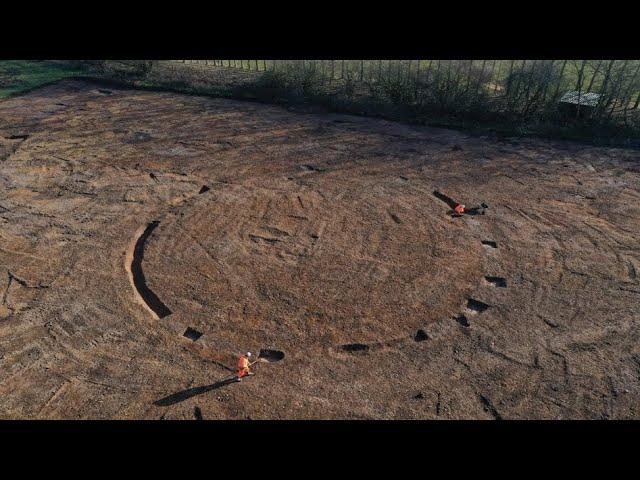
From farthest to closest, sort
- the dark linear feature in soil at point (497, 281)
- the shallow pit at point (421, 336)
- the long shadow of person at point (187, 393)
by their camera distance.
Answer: the dark linear feature in soil at point (497, 281)
the shallow pit at point (421, 336)
the long shadow of person at point (187, 393)

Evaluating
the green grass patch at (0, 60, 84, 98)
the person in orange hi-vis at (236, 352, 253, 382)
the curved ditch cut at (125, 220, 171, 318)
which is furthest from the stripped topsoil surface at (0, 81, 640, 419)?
the green grass patch at (0, 60, 84, 98)

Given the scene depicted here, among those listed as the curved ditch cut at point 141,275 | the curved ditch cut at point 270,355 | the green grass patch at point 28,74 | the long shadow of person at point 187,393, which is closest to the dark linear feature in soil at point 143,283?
the curved ditch cut at point 141,275

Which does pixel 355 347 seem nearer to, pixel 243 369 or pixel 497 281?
pixel 243 369

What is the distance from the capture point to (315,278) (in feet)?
39.2

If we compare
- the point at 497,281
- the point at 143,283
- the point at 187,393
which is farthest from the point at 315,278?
the point at 497,281

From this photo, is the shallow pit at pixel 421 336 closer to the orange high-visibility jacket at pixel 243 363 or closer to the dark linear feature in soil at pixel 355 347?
the dark linear feature in soil at pixel 355 347

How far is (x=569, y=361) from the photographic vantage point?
31.9ft

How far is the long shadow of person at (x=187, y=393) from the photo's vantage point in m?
8.78

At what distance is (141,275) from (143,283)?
14.3 inches

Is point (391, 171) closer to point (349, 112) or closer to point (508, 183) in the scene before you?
point (508, 183)

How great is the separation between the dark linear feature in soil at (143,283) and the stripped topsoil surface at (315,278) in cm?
5

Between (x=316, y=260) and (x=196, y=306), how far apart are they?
348 centimetres
